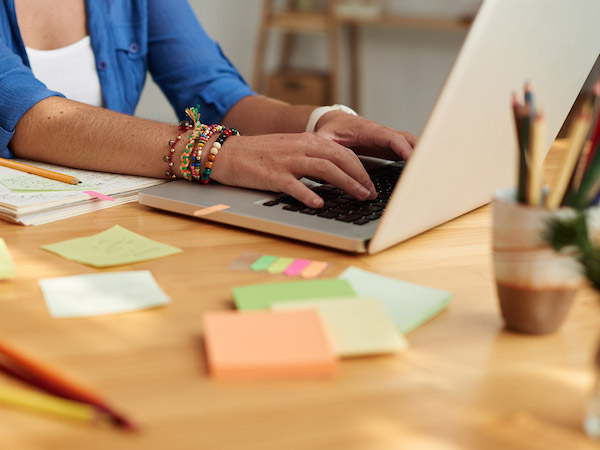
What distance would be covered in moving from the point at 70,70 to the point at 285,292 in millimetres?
939

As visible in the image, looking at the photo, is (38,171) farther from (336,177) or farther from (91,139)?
(336,177)

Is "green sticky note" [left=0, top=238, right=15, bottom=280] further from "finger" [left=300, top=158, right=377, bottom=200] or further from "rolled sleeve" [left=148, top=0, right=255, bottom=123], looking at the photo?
"rolled sleeve" [left=148, top=0, right=255, bottom=123]

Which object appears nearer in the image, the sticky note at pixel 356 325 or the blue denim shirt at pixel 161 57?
the sticky note at pixel 356 325

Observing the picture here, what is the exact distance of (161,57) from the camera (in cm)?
145

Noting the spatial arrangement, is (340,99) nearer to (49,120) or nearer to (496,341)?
(49,120)

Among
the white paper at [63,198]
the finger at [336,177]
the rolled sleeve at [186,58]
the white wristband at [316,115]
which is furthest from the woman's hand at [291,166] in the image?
the rolled sleeve at [186,58]

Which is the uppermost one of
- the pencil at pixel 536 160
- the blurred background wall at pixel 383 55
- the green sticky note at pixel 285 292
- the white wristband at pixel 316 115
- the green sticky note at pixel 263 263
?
Answer: the pencil at pixel 536 160

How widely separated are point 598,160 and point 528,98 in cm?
7

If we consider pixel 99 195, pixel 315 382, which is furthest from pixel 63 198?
pixel 315 382

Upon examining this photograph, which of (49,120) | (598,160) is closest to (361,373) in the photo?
(598,160)

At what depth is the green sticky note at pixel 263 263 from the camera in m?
0.66

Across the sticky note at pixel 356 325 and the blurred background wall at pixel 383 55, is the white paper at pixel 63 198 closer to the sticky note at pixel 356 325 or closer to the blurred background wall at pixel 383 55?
the sticky note at pixel 356 325

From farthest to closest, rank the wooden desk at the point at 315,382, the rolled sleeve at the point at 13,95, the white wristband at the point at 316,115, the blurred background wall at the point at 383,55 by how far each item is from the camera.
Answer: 1. the blurred background wall at the point at 383,55
2. the white wristband at the point at 316,115
3. the rolled sleeve at the point at 13,95
4. the wooden desk at the point at 315,382

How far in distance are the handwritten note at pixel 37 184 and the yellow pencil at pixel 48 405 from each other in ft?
1.53
